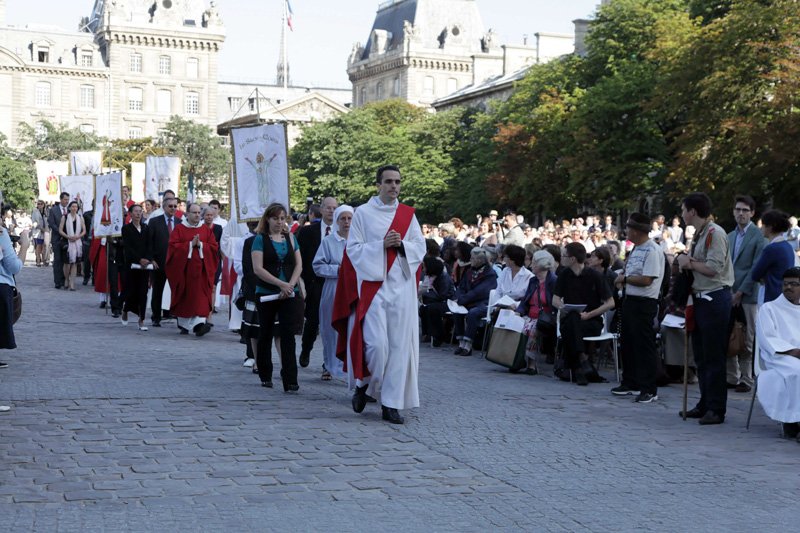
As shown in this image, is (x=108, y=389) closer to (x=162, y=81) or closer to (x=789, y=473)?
(x=789, y=473)

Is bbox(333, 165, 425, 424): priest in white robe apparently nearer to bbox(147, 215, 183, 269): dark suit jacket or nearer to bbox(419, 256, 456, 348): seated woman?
bbox(419, 256, 456, 348): seated woman

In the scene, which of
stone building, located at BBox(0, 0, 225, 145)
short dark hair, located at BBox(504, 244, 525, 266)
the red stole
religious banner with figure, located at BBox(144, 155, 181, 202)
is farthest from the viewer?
stone building, located at BBox(0, 0, 225, 145)

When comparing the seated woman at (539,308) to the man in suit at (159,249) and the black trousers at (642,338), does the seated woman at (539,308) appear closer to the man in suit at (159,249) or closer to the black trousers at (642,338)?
the black trousers at (642,338)

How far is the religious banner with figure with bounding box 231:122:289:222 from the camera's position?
15.6 metres

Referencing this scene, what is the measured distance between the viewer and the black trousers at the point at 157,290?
762 inches

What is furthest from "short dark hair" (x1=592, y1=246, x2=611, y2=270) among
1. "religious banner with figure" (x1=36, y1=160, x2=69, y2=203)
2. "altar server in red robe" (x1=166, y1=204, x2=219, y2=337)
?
"religious banner with figure" (x1=36, y1=160, x2=69, y2=203)

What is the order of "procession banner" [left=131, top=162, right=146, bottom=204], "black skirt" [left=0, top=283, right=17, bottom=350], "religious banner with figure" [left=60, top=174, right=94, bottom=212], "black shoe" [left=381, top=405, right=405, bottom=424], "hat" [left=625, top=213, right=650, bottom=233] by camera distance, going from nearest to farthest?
1. "black shoe" [left=381, top=405, right=405, bottom=424]
2. "hat" [left=625, top=213, right=650, bottom=233]
3. "black skirt" [left=0, top=283, right=17, bottom=350]
4. "religious banner with figure" [left=60, top=174, right=94, bottom=212]
5. "procession banner" [left=131, top=162, right=146, bottom=204]

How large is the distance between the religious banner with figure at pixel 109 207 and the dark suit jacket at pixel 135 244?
12.7 ft

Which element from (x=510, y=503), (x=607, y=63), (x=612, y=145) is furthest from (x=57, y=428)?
(x=607, y=63)

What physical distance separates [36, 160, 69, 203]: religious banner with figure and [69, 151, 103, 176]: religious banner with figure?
726cm

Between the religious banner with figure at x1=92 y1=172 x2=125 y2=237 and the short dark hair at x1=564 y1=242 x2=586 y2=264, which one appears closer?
the short dark hair at x1=564 y1=242 x2=586 y2=264

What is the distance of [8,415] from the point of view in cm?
1008

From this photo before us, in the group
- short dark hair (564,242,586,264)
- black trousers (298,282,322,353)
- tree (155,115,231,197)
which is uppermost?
tree (155,115,231,197)

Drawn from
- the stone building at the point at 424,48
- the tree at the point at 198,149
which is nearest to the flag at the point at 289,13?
the tree at the point at 198,149
